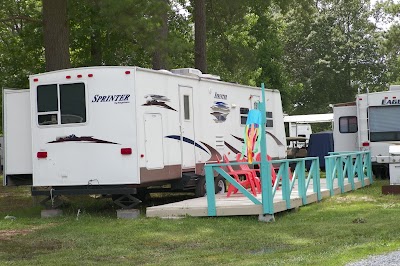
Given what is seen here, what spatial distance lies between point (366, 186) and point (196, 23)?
7.72 metres

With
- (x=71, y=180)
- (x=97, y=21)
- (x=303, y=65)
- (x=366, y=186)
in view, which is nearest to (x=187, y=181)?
(x=71, y=180)

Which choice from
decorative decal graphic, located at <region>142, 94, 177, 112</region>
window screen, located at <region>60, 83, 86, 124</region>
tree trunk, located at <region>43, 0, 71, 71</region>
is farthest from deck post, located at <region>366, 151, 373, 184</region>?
window screen, located at <region>60, 83, 86, 124</region>

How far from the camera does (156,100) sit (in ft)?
44.9

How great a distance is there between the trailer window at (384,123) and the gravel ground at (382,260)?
484 inches

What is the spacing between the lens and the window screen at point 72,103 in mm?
13250

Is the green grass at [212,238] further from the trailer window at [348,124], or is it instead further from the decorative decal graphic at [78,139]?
the trailer window at [348,124]

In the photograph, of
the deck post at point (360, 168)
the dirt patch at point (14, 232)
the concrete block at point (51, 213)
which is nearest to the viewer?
the dirt patch at point (14, 232)

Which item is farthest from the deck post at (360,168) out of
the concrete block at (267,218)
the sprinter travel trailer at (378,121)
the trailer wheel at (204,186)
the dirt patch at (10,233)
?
the dirt patch at (10,233)

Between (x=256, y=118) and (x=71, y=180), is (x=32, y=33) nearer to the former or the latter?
(x=71, y=180)

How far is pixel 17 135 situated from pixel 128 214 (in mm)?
2761

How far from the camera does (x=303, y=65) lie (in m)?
60.1

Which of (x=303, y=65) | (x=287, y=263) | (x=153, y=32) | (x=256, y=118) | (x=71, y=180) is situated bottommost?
(x=287, y=263)

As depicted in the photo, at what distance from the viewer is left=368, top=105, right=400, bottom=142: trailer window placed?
65.4ft

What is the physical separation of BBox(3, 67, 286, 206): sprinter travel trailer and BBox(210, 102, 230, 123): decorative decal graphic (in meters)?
1.05
